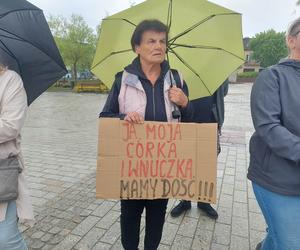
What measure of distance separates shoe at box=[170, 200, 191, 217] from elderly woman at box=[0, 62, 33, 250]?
2095 mm

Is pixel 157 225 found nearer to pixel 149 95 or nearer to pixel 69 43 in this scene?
pixel 149 95

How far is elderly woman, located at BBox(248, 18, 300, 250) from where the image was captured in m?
1.91

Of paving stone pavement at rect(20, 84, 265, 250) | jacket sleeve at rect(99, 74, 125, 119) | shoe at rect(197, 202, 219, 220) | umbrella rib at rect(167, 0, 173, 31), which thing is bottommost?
paving stone pavement at rect(20, 84, 265, 250)

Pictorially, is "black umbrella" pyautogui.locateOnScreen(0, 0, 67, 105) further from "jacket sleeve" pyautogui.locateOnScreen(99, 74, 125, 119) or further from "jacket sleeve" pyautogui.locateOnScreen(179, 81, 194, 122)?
"jacket sleeve" pyautogui.locateOnScreen(179, 81, 194, 122)

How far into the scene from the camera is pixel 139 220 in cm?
270

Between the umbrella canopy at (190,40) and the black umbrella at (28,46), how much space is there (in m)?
0.39

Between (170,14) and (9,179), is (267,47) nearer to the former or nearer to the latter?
(170,14)

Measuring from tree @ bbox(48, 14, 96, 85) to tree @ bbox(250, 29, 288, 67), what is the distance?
146 feet

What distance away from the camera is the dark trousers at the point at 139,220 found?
102 inches

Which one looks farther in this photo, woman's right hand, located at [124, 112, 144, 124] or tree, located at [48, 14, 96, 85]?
tree, located at [48, 14, 96, 85]

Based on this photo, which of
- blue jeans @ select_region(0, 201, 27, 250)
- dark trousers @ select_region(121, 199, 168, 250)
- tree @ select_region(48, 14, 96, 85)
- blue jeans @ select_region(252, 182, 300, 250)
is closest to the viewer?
blue jeans @ select_region(252, 182, 300, 250)

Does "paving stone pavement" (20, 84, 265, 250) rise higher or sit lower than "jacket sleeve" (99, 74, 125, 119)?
lower

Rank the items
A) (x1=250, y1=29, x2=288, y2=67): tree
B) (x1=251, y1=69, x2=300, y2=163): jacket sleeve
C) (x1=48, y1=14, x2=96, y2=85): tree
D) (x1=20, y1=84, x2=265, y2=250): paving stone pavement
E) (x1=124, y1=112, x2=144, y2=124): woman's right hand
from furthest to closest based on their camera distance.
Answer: (x1=250, y1=29, x2=288, y2=67): tree → (x1=48, y1=14, x2=96, y2=85): tree → (x1=20, y1=84, x2=265, y2=250): paving stone pavement → (x1=124, y1=112, x2=144, y2=124): woman's right hand → (x1=251, y1=69, x2=300, y2=163): jacket sleeve

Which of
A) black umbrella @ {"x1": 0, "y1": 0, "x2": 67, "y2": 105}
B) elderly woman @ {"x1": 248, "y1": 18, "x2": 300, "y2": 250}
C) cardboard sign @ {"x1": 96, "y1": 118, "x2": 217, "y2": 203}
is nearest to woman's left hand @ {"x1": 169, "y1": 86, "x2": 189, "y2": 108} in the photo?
cardboard sign @ {"x1": 96, "y1": 118, "x2": 217, "y2": 203}
